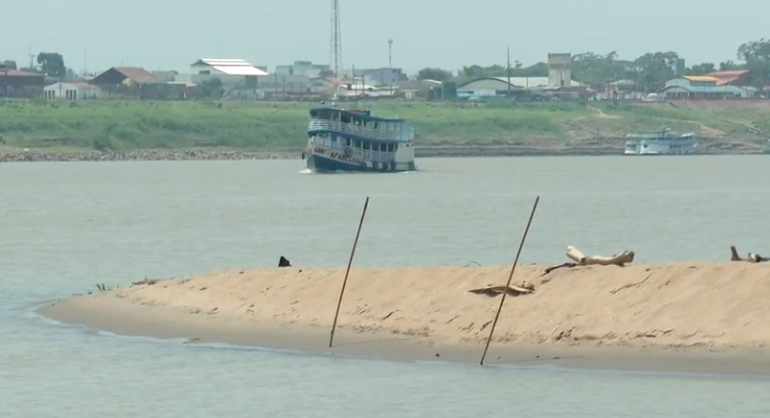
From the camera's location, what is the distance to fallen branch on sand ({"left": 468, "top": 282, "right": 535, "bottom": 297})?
2364cm

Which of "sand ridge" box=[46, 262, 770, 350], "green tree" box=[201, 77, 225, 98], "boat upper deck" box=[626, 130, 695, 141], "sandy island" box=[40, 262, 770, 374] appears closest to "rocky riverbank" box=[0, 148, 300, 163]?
"boat upper deck" box=[626, 130, 695, 141]

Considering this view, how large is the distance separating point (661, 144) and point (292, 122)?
3231 centimetres

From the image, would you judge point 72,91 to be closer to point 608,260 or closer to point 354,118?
point 354,118

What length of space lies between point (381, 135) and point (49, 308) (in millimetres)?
73636

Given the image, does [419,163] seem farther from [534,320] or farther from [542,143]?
[534,320]

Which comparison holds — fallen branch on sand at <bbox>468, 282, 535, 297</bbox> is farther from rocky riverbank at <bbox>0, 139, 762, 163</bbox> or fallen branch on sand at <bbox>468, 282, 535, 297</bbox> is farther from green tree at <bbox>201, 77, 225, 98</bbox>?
green tree at <bbox>201, 77, 225, 98</bbox>

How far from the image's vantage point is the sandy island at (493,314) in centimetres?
2158

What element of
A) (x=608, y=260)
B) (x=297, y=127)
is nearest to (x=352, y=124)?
(x=297, y=127)

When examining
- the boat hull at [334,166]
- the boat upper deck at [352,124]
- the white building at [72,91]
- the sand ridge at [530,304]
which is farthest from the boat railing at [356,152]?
the white building at [72,91]

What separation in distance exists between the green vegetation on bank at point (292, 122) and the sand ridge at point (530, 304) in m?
116

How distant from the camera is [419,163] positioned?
143 metres

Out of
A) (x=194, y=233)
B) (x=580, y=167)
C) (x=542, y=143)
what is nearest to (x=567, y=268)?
(x=194, y=233)

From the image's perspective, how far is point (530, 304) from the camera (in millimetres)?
23344

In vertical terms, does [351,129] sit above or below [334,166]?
above
